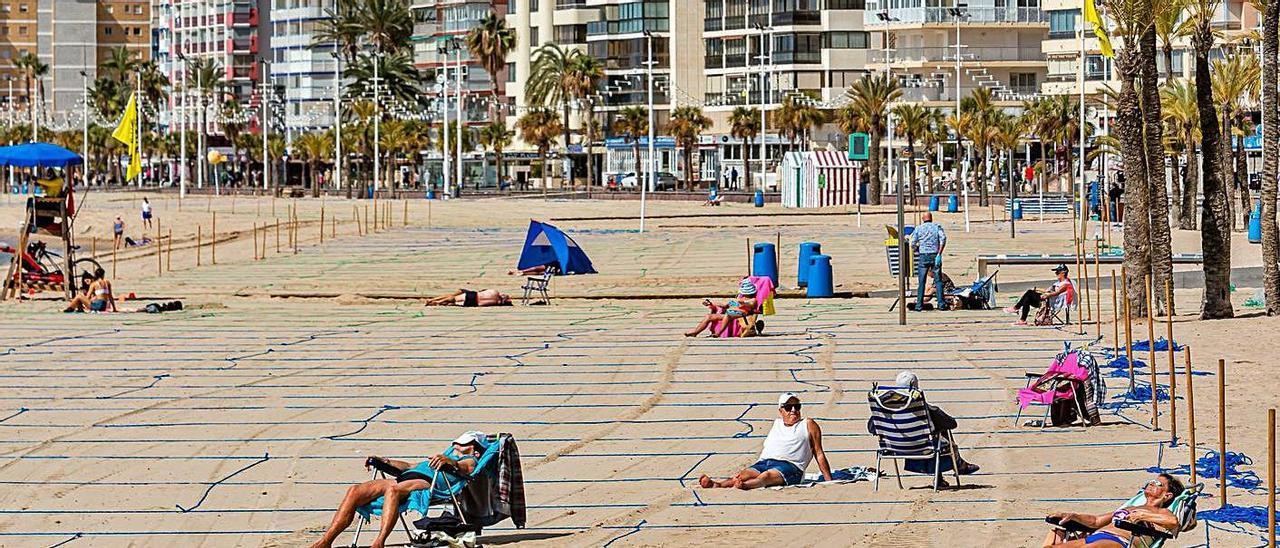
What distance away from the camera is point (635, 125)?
97.4 metres

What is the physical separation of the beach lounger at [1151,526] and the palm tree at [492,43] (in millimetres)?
96671

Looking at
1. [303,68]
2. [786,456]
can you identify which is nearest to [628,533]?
[786,456]

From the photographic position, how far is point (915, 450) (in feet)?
41.5

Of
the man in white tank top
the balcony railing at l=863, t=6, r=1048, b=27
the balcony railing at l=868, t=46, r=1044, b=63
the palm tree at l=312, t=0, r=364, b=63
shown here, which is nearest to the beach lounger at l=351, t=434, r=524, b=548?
the man in white tank top

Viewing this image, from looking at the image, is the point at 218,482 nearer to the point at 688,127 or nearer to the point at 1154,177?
the point at 1154,177

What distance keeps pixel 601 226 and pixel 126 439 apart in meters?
39.7

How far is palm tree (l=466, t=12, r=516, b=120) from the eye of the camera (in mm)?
105375

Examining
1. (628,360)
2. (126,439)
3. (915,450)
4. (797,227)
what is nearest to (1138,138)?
(628,360)

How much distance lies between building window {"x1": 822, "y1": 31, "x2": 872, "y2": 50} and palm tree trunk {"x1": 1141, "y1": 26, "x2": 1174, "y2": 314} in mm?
72757

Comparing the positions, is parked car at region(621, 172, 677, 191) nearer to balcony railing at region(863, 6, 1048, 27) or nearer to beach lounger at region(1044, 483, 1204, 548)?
balcony railing at region(863, 6, 1048, 27)

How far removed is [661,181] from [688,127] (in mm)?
3102

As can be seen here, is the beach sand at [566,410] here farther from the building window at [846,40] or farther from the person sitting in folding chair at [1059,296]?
the building window at [846,40]

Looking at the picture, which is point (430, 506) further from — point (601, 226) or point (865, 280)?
point (601, 226)

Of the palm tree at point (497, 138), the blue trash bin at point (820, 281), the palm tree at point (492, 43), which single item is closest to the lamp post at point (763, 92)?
the palm tree at point (497, 138)
